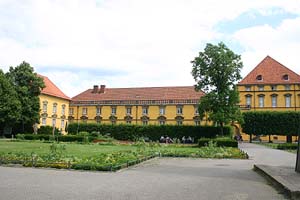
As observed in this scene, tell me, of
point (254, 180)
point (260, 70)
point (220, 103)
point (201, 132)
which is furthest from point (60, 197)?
point (260, 70)

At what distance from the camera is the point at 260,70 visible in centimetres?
7412

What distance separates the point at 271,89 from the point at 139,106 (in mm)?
26201

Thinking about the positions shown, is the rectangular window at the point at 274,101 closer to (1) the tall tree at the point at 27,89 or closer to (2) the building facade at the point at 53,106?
(2) the building facade at the point at 53,106

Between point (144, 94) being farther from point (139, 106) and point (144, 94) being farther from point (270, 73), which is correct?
point (270, 73)

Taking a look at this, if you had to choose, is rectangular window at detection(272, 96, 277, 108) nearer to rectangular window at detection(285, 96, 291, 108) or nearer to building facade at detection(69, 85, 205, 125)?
rectangular window at detection(285, 96, 291, 108)

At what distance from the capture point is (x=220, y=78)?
152 feet

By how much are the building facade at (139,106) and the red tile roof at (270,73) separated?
10.4m

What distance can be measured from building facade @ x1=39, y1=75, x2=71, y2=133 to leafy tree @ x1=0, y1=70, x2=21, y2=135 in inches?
450

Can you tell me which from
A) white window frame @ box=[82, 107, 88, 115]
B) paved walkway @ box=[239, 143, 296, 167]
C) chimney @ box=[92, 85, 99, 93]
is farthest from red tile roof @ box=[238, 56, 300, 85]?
paved walkway @ box=[239, 143, 296, 167]

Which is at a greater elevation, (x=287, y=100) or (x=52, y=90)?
(x=52, y=90)

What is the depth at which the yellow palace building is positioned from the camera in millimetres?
70738

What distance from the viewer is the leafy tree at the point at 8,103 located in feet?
175

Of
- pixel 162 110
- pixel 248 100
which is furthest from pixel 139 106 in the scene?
pixel 248 100

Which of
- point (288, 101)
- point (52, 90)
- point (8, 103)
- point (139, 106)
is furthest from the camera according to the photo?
point (139, 106)
